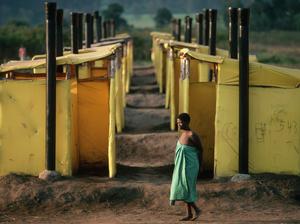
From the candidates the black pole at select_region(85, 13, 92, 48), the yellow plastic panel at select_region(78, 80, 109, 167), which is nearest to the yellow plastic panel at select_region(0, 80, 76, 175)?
the yellow plastic panel at select_region(78, 80, 109, 167)

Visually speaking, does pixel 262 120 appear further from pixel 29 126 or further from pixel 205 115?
pixel 29 126

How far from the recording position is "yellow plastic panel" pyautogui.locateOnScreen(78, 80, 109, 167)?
1359 centimetres

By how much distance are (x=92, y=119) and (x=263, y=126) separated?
2.97 m

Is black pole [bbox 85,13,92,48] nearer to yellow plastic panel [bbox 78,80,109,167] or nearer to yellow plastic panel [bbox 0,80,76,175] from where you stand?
yellow plastic panel [bbox 78,80,109,167]

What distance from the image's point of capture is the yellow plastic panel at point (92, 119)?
13586mm

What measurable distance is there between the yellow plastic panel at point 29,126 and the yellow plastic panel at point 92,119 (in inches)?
49.3

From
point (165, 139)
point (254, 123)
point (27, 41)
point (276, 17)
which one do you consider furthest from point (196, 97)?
point (276, 17)

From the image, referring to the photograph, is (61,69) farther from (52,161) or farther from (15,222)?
(15,222)

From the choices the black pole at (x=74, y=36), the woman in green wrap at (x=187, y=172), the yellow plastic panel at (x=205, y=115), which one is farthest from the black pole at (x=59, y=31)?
the woman in green wrap at (x=187, y=172)

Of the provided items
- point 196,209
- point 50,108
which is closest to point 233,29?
point 50,108

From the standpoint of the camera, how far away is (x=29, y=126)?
12258mm

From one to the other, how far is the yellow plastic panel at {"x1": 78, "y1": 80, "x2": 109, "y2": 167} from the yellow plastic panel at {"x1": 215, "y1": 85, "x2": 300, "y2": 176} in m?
2.23

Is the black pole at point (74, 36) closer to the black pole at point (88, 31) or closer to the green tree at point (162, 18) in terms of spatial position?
the black pole at point (88, 31)

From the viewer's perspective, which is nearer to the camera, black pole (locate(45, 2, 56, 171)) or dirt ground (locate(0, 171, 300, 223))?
dirt ground (locate(0, 171, 300, 223))
